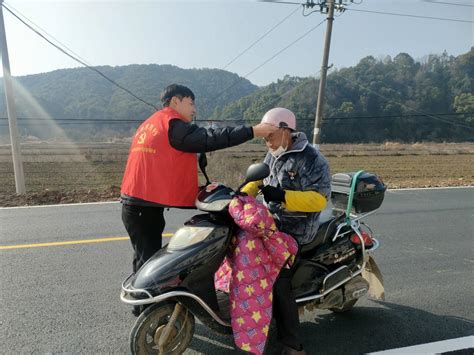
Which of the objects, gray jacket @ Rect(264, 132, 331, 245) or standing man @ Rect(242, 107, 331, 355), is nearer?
standing man @ Rect(242, 107, 331, 355)

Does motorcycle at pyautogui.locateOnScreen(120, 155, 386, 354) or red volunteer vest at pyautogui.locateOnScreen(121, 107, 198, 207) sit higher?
red volunteer vest at pyautogui.locateOnScreen(121, 107, 198, 207)

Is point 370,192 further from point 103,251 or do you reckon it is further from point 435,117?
point 435,117

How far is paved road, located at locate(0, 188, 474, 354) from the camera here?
9.32 ft

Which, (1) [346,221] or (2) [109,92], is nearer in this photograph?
(1) [346,221]

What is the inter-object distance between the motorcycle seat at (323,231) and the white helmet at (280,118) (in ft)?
2.96

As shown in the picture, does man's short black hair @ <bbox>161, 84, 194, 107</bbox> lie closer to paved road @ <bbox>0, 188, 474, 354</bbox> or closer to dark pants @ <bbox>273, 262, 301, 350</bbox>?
dark pants @ <bbox>273, 262, 301, 350</bbox>

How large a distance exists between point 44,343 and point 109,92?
72003mm

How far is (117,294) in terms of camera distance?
3598 mm

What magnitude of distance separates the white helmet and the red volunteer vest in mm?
610

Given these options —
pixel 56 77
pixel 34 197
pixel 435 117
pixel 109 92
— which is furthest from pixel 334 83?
pixel 34 197

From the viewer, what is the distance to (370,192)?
3109 mm

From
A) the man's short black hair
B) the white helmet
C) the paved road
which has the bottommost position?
the paved road

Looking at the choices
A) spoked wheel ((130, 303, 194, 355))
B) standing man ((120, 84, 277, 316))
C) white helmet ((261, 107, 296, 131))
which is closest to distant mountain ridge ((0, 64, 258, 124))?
standing man ((120, 84, 277, 316))

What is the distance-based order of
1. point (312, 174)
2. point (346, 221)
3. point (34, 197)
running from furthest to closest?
point (34, 197)
point (346, 221)
point (312, 174)
